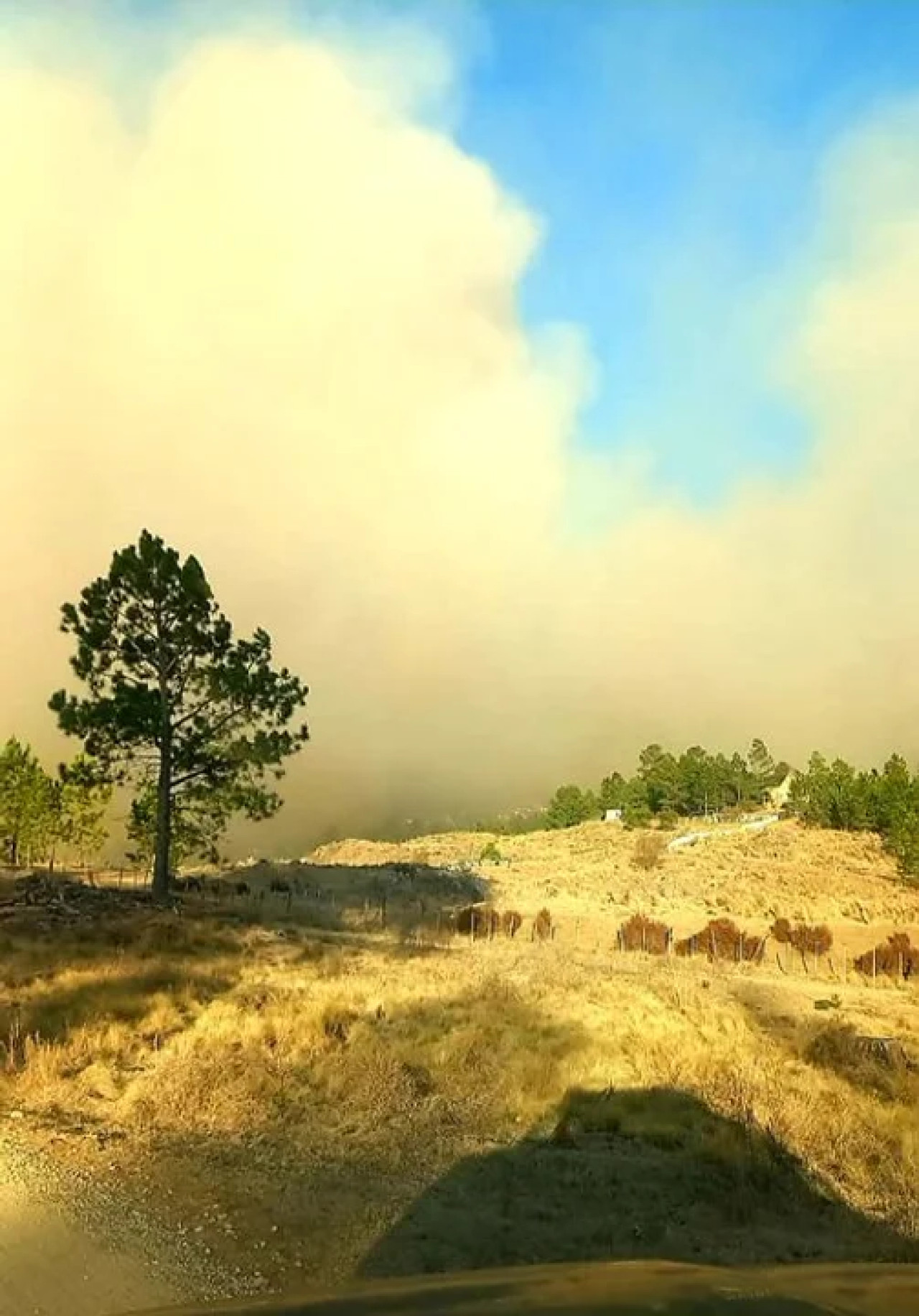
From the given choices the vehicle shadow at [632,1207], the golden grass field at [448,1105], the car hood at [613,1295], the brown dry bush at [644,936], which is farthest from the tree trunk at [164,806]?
the car hood at [613,1295]

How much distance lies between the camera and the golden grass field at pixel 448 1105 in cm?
912

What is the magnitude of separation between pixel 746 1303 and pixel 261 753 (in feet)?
101

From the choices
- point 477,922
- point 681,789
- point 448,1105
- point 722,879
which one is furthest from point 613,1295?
point 681,789

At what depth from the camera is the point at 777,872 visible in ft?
225

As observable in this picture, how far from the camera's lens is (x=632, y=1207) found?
9.82 m

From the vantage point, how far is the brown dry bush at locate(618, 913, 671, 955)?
39750 mm

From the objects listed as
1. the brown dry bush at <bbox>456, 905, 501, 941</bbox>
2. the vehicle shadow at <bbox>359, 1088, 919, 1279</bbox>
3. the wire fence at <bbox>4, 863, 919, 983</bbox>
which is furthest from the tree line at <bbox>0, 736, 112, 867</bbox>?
the vehicle shadow at <bbox>359, 1088, 919, 1279</bbox>

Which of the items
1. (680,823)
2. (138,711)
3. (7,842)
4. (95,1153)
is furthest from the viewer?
(680,823)

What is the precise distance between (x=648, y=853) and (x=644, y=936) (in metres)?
34.2

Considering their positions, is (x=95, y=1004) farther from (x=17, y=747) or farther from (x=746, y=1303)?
(x=17, y=747)

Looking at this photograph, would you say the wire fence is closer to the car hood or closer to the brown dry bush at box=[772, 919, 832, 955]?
the brown dry bush at box=[772, 919, 832, 955]

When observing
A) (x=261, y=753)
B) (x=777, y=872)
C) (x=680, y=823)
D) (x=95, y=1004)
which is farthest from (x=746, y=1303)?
(x=680, y=823)

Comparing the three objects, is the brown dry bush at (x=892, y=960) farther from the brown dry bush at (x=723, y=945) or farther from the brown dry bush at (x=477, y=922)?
the brown dry bush at (x=477, y=922)

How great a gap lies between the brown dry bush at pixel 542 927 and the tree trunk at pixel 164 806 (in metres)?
14.1
